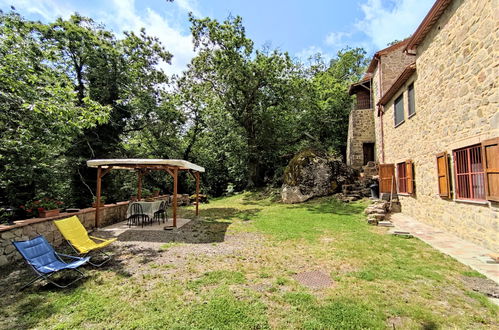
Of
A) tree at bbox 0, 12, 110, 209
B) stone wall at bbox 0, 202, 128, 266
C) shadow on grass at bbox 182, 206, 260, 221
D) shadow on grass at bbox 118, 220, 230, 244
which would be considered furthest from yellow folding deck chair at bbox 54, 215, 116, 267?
shadow on grass at bbox 182, 206, 260, 221

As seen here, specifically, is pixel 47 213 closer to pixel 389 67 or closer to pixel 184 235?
pixel 184 235

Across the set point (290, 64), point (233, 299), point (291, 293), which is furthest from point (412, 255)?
point (290, 64)

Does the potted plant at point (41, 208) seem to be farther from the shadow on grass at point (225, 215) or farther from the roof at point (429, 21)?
the roof at point (429, 21)

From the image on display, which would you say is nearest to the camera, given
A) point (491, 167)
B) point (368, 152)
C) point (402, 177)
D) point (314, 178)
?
point (491, 167)

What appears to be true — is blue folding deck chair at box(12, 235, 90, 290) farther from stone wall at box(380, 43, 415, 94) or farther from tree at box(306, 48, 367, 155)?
tree at box(306, 48, 367, 155)

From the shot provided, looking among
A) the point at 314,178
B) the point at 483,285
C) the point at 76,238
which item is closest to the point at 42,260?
the point at 76,238

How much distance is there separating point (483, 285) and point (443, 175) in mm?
3749

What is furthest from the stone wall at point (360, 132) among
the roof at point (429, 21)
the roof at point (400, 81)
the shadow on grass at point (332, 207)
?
the roof at point (429, 21)

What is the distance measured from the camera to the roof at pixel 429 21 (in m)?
6.06

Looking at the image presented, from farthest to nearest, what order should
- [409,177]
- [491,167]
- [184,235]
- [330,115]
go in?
[330,115]
[409,177]
[184,235]
[491,167]

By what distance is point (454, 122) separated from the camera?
5891 millimetres

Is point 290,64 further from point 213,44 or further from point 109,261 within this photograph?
point 109,261

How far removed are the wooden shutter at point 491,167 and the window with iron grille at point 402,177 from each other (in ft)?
14.9

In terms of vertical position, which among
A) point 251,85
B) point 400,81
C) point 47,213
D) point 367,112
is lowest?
point 47,213
